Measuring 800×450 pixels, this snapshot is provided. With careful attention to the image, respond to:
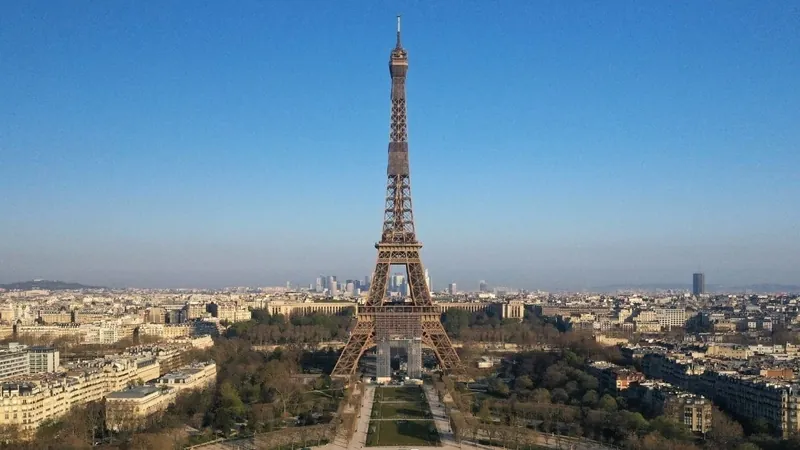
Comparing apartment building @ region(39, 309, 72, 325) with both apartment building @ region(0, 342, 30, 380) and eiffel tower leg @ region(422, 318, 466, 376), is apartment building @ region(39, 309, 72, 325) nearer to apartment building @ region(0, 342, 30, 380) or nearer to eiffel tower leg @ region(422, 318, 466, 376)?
apartment building @ region(0, 342, 30, 380)

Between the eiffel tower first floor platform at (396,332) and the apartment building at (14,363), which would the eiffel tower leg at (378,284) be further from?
the apartment building at (14,363)

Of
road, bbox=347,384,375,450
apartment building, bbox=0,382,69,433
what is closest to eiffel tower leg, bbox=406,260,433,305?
road, bbox=347,384,375,450

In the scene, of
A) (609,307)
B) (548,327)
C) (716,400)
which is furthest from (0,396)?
(609,307)

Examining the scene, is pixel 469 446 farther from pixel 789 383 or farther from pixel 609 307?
pixel 609 307

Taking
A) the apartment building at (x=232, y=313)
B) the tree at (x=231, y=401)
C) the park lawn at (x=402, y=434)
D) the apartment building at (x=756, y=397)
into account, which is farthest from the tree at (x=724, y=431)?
the apartment building at (x=232, y=313)

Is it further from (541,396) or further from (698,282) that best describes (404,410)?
(698,282)

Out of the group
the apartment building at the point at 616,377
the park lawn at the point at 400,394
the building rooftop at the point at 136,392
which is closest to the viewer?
the building rooftop at the point at 136,392
